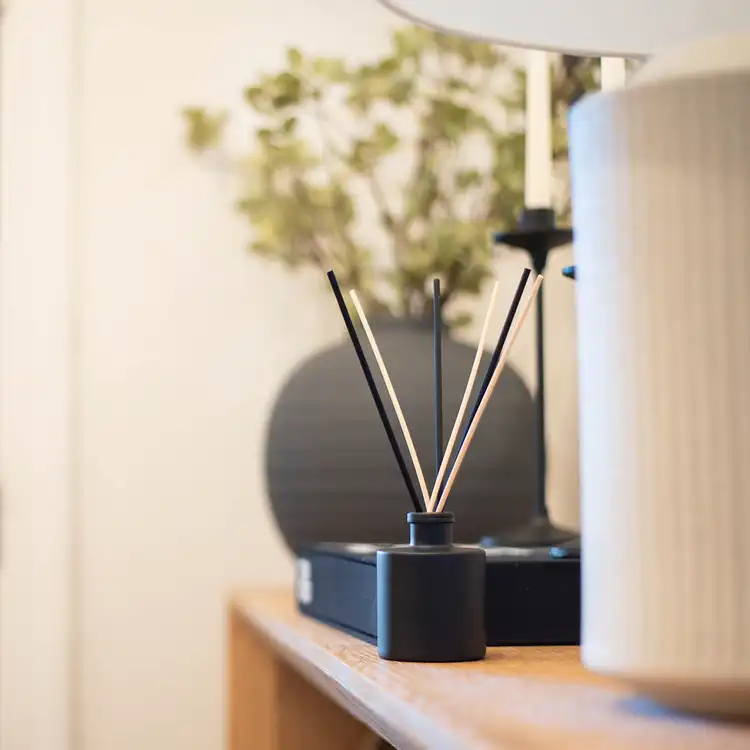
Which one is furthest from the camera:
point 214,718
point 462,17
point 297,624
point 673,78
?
point 214,718

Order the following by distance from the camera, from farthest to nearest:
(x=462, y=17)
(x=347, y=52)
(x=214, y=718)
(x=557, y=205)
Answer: (x=347, y=52)
(x=214, y=718)
(x=557, y=205)
(x=462, y=17)

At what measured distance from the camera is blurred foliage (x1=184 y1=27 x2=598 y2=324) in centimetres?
122

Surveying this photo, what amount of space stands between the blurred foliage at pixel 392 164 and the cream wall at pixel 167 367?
0.23 feet

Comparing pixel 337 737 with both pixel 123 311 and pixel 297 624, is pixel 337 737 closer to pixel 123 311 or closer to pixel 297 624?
pixel 297 624

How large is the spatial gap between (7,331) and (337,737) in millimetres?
645

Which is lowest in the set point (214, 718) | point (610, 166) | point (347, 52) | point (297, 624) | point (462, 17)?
point (214, 718)

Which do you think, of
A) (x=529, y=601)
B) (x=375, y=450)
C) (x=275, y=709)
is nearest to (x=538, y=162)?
(x=375, y=450)

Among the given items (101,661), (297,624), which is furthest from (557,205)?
(101,661)

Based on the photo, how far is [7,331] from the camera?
1340 millimetres

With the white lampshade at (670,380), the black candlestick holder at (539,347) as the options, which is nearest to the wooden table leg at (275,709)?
the black candlestick holder at (539,347)

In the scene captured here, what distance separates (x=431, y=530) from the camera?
1.89 feet

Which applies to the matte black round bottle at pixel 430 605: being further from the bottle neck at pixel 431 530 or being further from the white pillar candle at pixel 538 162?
the white pillar candle at pixel 538 162

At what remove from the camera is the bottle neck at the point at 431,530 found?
0.57 meters

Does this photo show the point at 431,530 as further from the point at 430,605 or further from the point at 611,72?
the point at 611,72
